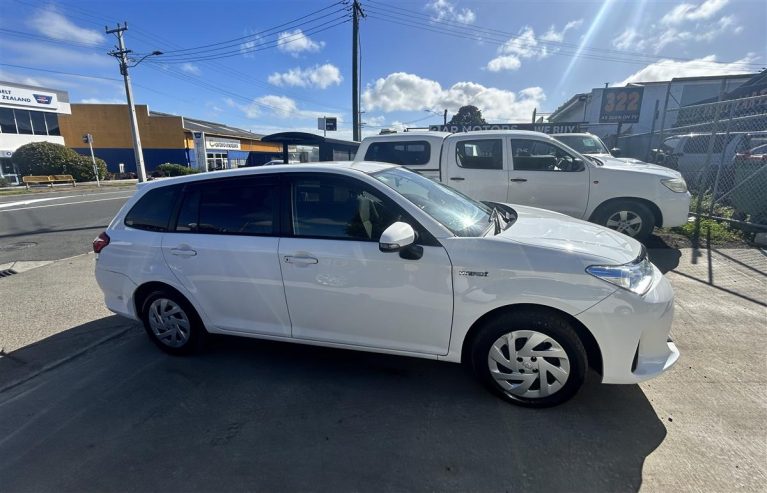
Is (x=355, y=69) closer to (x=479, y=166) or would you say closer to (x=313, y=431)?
(x=479, y=166)

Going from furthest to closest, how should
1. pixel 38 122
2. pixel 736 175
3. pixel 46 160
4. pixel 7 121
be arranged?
1. pixel 38 122
2. pixel 7 121
3. pixel 46 160
4. pixel 736 175

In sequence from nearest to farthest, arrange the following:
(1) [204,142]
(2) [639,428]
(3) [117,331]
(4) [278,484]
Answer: (4) [278,484] < (2) [639,428] < (3) [117,331] < (1) [204,142]

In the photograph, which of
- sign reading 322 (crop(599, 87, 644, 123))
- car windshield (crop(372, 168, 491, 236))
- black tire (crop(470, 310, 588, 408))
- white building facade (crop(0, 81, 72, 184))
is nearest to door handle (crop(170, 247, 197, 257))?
car windshield (crop(372, 168, 491, 236))

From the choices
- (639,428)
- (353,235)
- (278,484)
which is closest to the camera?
(278,484)

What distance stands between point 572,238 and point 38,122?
44.3 meters


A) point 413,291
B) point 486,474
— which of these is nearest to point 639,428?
point 486,474

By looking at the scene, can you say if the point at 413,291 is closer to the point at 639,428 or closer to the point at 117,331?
the point at 639,428

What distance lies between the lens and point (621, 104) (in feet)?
77.6

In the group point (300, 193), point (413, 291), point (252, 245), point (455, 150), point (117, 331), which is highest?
point (455, 150)

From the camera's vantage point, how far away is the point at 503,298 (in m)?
2.42

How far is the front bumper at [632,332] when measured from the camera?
2.30 meters

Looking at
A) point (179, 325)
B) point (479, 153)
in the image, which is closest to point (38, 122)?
point (479, 153)

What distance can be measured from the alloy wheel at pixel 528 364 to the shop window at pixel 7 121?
41.4 m

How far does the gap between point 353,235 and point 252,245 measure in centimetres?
82
